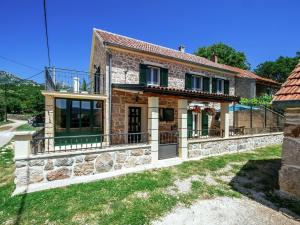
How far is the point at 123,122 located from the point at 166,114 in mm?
3176

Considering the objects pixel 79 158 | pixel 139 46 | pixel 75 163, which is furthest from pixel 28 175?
pixel 139 46

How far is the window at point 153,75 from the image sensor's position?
1284 centimetres

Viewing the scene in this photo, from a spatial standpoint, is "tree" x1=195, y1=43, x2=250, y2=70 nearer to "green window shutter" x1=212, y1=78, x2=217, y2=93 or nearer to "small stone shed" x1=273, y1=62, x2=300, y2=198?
"green window shutter" x1=212, y1=78, x2=217, y2=93

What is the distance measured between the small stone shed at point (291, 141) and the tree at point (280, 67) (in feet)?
158

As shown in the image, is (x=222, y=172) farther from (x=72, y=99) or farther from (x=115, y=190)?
(x=72, y=99)

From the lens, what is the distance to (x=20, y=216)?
4664 mm

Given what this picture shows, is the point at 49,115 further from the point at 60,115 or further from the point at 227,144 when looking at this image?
the point at 227,144

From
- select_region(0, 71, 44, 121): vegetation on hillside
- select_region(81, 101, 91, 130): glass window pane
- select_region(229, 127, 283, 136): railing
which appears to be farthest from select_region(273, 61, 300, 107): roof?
select_region(0, 71, 44, 121): vegetation on hillside

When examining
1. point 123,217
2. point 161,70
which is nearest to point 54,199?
point 123,217

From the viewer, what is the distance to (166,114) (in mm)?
13516

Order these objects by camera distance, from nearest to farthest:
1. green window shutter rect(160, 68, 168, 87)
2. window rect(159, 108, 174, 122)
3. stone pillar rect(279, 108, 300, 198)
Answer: stone pillar rect(279, 108, 300, 198)
green window shutter rect(160, 68, 168, 87)
window rect(159, 108, 174, 122)

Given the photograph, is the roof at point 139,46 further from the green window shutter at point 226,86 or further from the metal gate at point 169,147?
the metal gate at point 169,147

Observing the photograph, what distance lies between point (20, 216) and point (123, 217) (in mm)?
2390

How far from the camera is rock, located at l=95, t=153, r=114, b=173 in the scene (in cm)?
734
